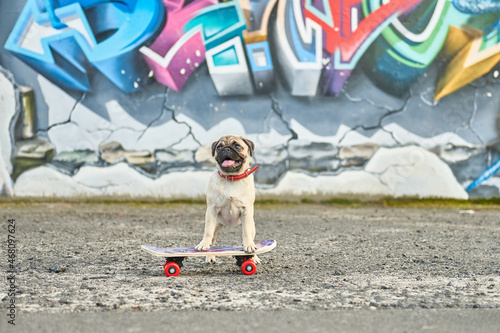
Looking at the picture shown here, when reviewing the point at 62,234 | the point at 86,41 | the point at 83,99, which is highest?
the point at 86,41

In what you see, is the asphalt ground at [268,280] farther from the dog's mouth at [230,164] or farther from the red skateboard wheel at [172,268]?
the dog's mouth at [230,164]

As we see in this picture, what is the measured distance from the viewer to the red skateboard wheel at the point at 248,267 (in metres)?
4.56

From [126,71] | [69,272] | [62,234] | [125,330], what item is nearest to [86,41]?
[126,71]

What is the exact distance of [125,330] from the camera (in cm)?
300

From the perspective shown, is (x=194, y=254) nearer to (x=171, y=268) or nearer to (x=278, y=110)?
(x=171, y=268)

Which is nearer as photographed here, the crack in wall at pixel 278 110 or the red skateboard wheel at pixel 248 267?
the red skateboard wheel at pixel 248 267

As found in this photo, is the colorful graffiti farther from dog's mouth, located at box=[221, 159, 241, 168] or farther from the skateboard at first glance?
the skateboard

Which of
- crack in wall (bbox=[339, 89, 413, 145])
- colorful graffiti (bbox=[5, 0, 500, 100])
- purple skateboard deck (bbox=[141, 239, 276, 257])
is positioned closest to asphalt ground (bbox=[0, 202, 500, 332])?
purple skateboard deck (bbox=[141, 239, 276, 257])

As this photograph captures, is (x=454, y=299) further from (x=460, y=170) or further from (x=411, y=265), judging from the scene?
(x=460, y=170)

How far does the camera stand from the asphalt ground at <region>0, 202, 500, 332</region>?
10.6 ft

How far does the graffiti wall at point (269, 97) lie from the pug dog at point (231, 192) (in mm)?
6014

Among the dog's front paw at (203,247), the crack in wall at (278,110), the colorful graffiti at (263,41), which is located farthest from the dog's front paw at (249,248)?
A: the colorful graffiti at (263,41)

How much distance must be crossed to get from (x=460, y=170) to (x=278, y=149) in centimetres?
328

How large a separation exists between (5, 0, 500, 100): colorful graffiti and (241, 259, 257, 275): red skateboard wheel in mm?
6444
